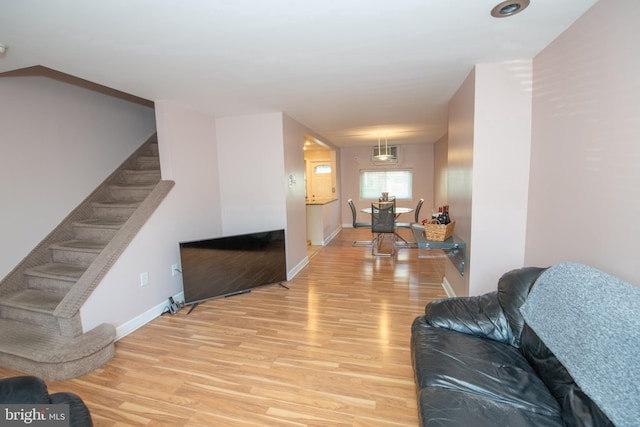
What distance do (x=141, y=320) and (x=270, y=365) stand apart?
158 centimetres

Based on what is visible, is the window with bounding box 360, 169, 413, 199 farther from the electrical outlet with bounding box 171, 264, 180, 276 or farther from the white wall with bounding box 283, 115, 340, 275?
the electrical outlet with bounding box 171, 264, 180, 276

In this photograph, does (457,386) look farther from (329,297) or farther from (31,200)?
(31,200)

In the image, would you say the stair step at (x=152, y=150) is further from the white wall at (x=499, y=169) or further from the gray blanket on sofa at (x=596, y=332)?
the gray blanket on sofa at (x=596, y=332)

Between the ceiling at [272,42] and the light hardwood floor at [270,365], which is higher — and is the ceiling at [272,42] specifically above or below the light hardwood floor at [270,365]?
above

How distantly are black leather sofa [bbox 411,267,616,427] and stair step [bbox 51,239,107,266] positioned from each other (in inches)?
125

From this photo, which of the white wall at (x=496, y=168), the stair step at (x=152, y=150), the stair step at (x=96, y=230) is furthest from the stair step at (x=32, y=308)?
the white wall at (x=496, y=168)

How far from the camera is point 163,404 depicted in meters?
1.84

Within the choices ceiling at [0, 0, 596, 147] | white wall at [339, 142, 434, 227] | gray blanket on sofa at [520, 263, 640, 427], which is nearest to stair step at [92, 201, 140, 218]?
ceiling at [0, 0, 596, 147]

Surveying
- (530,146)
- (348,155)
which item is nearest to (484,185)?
(530,146)

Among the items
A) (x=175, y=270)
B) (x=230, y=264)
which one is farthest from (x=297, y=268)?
(x=175, y=270)

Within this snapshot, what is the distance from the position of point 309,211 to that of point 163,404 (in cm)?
458

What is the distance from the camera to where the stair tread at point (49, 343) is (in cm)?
211

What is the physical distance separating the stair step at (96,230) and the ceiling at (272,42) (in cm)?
149

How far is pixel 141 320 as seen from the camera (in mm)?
2889
